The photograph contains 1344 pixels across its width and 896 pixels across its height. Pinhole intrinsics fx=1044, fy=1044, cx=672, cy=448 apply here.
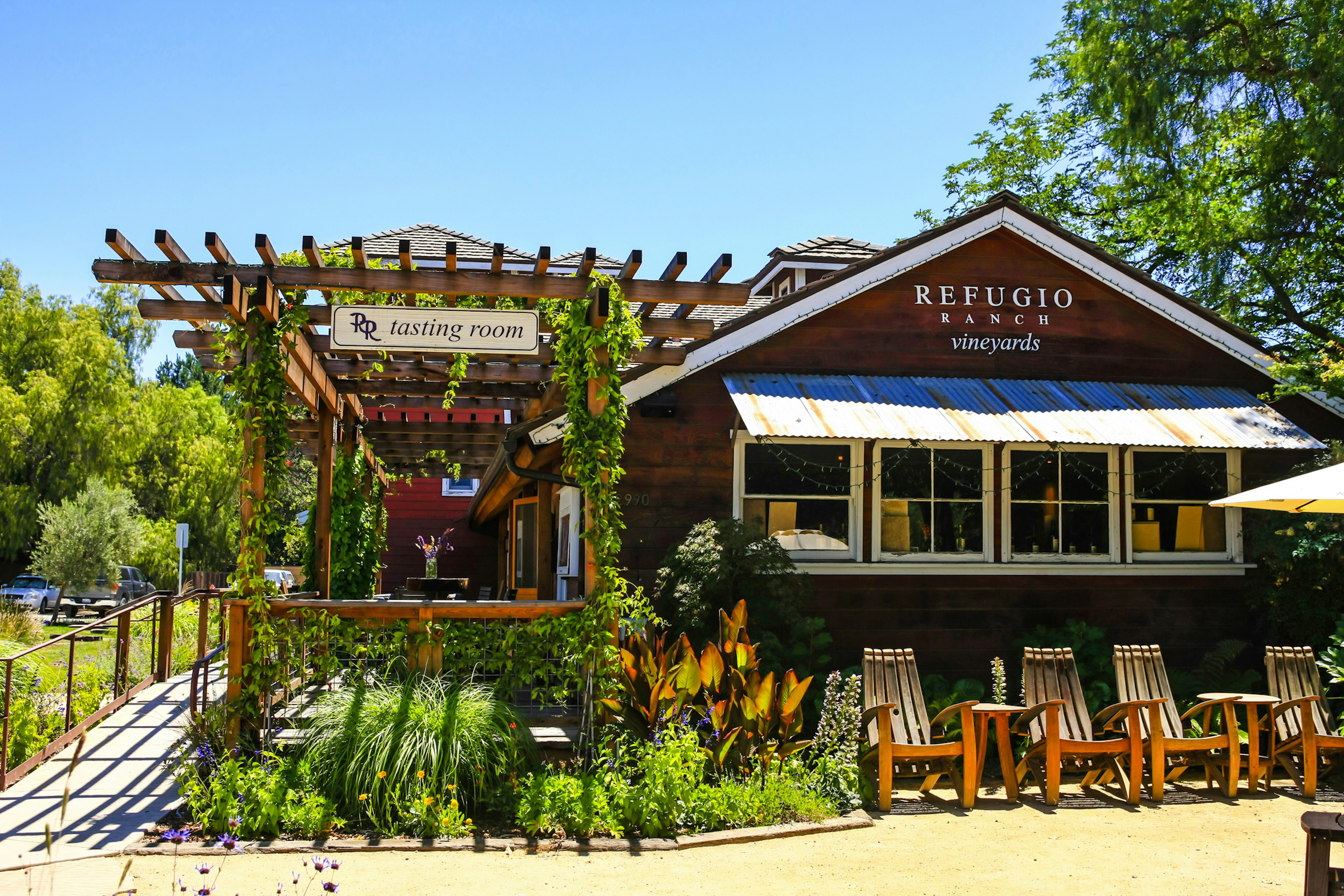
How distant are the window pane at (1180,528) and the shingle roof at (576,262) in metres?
7.32

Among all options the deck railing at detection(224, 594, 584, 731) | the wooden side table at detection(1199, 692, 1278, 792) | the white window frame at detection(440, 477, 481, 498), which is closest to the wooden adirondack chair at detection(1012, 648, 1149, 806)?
the wooden side table at detection(1199, 692, 1278, 792)

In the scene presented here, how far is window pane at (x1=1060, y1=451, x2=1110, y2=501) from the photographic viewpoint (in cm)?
1016

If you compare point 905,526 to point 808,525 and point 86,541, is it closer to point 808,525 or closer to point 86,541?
point 808,525

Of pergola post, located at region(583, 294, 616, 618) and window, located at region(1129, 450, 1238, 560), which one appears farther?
window, located at region(1129, 450, 1238, 560)

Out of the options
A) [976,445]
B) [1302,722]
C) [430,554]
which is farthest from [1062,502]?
[430,554]

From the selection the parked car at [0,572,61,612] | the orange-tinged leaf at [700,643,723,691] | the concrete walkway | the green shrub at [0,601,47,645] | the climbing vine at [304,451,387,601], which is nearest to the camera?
the concrete walkway

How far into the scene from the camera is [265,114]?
9.36 metres

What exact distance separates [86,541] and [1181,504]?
86.7 ft

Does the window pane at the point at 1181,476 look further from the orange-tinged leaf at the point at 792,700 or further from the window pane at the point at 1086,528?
the orange-tinged leaf at the point at 792,700

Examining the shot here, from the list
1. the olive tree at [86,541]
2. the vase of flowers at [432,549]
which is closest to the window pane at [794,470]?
the vase of flowers at [432,549]

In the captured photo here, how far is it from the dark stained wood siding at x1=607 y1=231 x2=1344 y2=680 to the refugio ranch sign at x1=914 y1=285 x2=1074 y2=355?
0.03 meters

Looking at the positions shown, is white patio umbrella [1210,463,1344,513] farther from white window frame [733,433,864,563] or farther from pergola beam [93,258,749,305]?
white window frame [733,433,864,563]

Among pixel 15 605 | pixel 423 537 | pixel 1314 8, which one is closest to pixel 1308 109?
pixel 1314 8

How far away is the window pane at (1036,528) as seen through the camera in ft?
32.9
